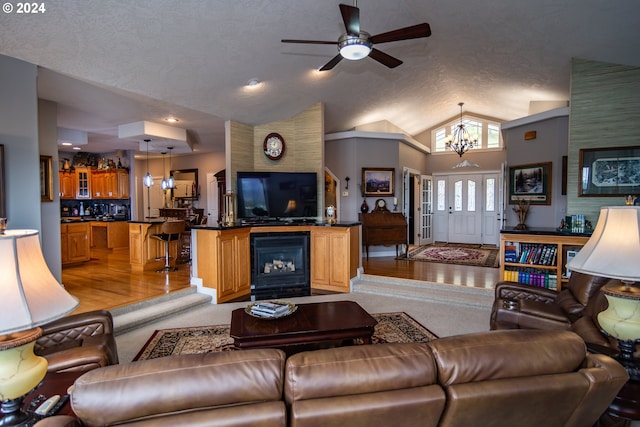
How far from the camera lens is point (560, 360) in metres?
1.30

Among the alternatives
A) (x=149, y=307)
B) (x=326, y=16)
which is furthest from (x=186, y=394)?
(x=326, y=16)

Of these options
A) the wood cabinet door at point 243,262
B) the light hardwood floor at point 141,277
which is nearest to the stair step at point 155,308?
the light hardwood floor at point 141,277

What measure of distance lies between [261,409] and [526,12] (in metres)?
4.37

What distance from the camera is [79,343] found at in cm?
231

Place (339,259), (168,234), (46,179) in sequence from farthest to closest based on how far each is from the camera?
(168,234)
(339,259)
(46,179)

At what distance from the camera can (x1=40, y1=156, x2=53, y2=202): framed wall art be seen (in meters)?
4.50

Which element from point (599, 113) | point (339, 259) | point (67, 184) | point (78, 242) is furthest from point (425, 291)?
point (67, 184)

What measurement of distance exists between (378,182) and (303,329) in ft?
18.6

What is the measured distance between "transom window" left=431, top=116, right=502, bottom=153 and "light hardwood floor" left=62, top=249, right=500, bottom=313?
4702mm

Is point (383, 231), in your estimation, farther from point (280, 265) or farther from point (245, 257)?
point (245, 257)

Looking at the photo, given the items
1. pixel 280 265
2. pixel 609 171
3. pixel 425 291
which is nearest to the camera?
pixel 609 171

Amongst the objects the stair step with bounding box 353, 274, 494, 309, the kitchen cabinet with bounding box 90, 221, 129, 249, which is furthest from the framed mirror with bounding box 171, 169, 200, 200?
the stair step with bounding box 353, 274, 494, 309

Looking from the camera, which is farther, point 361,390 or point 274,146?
point 274,146

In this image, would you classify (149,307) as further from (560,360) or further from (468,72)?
(468,72)
